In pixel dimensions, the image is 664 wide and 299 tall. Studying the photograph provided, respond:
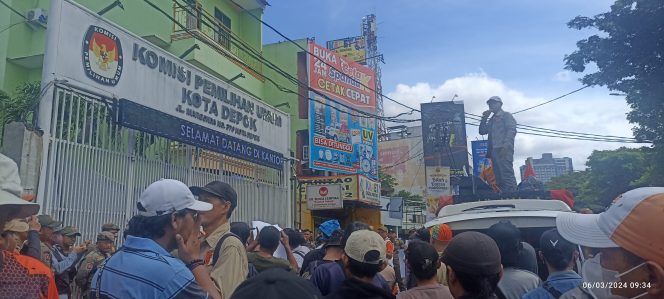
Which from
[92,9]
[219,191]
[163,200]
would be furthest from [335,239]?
[92,9]

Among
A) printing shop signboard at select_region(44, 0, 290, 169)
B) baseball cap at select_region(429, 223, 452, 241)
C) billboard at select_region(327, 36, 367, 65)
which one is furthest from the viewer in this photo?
billboard at select_region(327, 36, 367, 65)

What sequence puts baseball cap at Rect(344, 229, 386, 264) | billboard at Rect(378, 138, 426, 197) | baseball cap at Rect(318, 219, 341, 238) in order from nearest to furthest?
baseball cap at Rect(344, 229, 386, 264) < baseball cap at Rect(318, 219, 341, 238) < billboard at Rect(378, 138, 426, 197)

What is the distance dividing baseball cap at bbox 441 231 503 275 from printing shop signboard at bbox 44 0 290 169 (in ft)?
20.1

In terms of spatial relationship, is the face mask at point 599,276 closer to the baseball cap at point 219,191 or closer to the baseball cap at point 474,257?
the baseball cap at point 474,257

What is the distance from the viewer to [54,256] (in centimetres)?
556

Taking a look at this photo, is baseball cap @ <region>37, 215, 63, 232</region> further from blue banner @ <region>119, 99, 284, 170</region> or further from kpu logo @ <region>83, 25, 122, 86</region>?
kpu logo @ <region>83, 25, 122, 86</region>

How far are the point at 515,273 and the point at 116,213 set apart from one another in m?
6.01

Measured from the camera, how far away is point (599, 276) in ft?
6.44

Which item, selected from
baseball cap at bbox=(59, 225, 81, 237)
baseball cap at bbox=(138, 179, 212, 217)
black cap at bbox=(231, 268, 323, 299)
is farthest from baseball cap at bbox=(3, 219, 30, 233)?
baseball cap at bbox=(59, 225, 81, 237)

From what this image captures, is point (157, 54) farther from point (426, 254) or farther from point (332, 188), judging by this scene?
point (332, 188)

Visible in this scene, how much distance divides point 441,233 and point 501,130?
2.91 m

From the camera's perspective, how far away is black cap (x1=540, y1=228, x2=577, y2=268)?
121 inches

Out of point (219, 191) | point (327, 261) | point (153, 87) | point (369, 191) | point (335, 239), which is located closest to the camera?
point (219, 191)

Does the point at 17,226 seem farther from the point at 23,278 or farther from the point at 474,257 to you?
the point at 474,257
